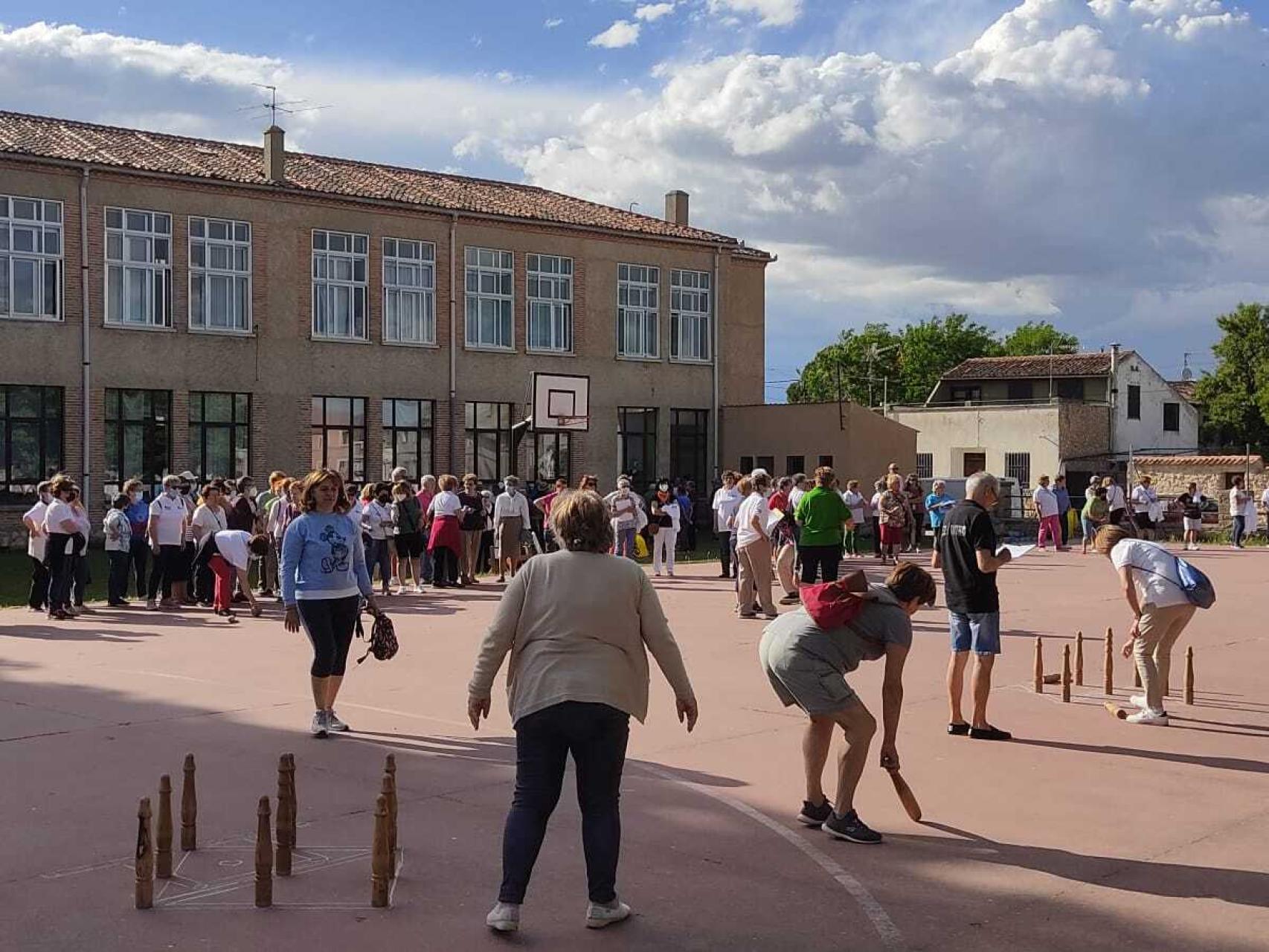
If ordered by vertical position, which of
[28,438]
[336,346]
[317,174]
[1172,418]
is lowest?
[28,438]

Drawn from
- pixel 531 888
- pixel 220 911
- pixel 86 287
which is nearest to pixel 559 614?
pixel 531 888

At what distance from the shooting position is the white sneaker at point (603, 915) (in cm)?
592

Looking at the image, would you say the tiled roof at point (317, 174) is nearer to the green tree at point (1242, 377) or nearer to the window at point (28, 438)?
the window at point (28, 438)

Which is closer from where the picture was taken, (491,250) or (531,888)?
(531,888)

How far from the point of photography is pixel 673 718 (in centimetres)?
1096

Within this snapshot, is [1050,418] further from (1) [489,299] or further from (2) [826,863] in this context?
(2) [826,863]

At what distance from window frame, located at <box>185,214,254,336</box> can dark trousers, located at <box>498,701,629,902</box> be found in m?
33.0

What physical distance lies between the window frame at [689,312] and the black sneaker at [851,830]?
39394 mm

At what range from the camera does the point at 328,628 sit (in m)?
9.97

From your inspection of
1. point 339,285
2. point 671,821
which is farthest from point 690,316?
point 671,821

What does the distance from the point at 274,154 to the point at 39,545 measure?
2246 centimetres

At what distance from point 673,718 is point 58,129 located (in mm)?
32158

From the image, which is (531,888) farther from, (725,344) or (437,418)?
(725,344)

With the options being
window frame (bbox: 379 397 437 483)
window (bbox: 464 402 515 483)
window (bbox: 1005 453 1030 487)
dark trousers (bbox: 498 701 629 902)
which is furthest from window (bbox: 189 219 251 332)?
window (bbox: 1005 453 1030 487)
